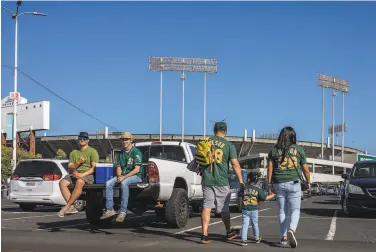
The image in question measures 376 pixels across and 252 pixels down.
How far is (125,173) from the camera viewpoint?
357 inches

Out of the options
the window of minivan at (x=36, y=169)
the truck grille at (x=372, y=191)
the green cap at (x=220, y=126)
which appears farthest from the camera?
the window of minivan at (x=36, y=169)

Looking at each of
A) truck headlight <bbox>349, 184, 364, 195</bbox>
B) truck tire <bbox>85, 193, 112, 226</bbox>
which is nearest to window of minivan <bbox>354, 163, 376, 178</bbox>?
truck headlight <bbox>349, 184, 364, 195</bbox>

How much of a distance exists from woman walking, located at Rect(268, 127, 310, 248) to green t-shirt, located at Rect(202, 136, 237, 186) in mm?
676

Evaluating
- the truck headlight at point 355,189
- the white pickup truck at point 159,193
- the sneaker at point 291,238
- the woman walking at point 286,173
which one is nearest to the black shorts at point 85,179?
the white pickup truck at point 159,193

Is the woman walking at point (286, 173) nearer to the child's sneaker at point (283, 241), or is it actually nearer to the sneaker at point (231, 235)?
the child's sneaker at point (283, 241)

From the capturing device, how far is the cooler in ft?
32.3

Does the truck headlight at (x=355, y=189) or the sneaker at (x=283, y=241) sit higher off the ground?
the truck headlight at (x=355, y=189)

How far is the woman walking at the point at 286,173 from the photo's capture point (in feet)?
24.7

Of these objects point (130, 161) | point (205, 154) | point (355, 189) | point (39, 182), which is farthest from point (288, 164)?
point (39, 182)

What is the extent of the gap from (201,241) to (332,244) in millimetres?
2100

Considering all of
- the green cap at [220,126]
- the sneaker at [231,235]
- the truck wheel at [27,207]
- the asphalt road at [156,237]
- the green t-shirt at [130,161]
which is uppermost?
the green cap at [220,126]

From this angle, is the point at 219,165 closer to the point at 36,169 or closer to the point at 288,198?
the point at 288,198

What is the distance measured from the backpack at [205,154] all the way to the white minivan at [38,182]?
28.0 feet

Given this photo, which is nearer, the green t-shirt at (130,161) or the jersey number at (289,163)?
the jersey number at (289,163)
